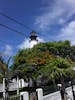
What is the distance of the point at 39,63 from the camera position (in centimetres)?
Answer: 2486

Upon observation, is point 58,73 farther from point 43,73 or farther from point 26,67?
point 26,67

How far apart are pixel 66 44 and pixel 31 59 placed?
8047 millimetres

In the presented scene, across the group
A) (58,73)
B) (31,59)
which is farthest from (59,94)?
(31,59)

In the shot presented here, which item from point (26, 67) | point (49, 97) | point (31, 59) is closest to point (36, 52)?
point (31, 59)

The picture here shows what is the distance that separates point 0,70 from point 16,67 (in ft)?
30.5

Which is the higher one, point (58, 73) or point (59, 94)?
point (58, 73)

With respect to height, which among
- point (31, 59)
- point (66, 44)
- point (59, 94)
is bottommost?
point (59, 94)

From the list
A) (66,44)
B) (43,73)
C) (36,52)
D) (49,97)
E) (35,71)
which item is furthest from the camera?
(66,44)

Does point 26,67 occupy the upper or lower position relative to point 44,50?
lower

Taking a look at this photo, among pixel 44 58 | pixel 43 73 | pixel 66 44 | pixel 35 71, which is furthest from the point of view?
pixel 66 44

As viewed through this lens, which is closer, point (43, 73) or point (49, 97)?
point (49, 97)

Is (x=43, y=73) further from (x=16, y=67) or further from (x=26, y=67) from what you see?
(x=16, y=67)

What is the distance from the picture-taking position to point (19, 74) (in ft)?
81.7

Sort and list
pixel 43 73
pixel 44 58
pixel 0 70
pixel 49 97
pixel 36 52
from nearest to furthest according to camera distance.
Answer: pixel 49 97
pixel 0 70
pixel 43 73
pixel 44 58
pixel 36 52
